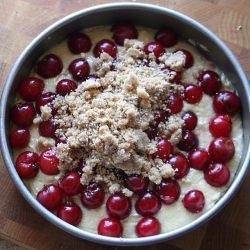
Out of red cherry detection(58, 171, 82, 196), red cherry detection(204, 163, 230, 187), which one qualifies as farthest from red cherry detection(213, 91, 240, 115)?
red cherry detection(58, 171, 82, 196)

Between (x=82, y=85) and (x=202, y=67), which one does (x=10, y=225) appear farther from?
(x=202, y=67)

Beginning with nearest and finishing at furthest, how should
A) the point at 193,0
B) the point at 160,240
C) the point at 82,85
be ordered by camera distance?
the point at 160,240
the point at 82,85
the point at 193,0

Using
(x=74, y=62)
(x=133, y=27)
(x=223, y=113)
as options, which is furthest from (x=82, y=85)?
(x=223, y=113)

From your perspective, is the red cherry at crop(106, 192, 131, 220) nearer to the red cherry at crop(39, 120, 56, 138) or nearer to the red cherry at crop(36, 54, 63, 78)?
the red cherry at crop(39, 120, 56, 138)

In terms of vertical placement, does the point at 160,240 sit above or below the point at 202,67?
below

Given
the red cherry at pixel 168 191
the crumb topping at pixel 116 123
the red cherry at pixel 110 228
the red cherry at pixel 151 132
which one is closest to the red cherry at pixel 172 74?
the crumb topping at pixel 116 123

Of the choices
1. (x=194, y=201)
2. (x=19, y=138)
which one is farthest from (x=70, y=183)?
(x=194, y=201)

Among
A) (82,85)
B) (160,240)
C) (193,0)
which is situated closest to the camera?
(160,240)

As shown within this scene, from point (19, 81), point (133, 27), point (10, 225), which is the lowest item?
point (10, 225)
